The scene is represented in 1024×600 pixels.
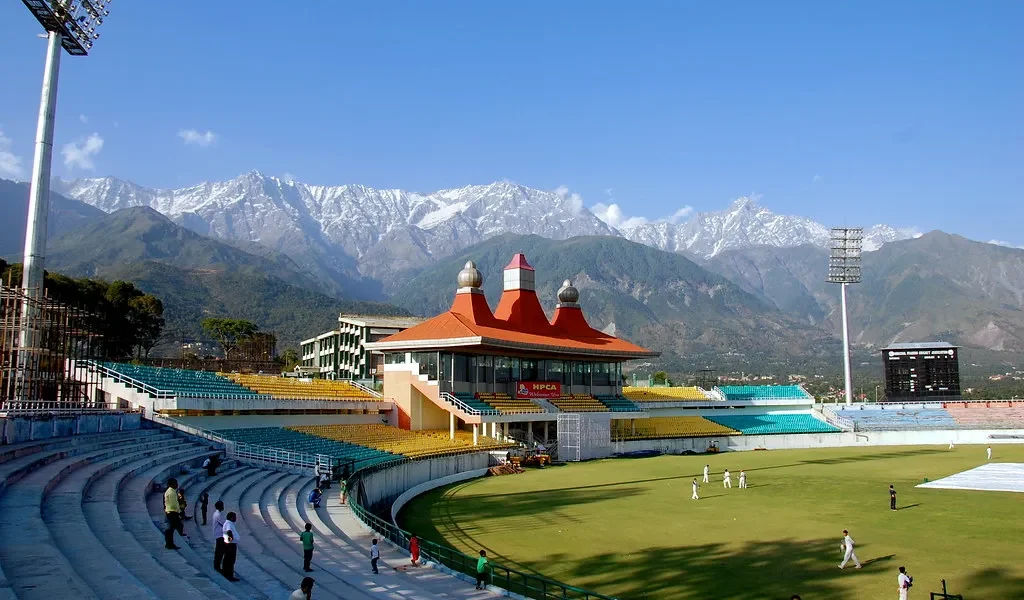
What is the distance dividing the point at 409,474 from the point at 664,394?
41.4 m

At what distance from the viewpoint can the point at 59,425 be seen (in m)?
24.1

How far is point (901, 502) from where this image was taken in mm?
28875

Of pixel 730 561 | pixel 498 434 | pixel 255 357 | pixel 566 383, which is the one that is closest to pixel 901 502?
pixel 730 561

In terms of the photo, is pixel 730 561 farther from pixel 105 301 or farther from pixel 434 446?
pixel 105 301

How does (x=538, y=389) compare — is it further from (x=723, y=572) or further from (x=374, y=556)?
(x=374, y=556)

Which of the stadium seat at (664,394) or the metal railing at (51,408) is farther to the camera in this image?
the stadium seat at (664,394)

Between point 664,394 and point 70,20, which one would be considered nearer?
point 70,20

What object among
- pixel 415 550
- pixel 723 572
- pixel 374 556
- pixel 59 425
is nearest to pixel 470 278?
pixel 59 425

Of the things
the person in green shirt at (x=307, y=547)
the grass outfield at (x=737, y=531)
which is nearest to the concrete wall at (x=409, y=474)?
the grass outfield at (x=737, y=531)

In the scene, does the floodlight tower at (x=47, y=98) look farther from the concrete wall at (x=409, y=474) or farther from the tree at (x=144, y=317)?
the tree at (x=144, y=317)

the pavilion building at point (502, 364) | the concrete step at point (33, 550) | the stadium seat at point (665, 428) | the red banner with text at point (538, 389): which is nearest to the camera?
the concrete step at point (33, 550)

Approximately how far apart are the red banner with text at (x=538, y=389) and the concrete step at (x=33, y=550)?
37191 millimetres

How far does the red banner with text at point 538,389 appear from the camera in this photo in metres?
53.4

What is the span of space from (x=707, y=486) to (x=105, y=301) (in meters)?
56.3
